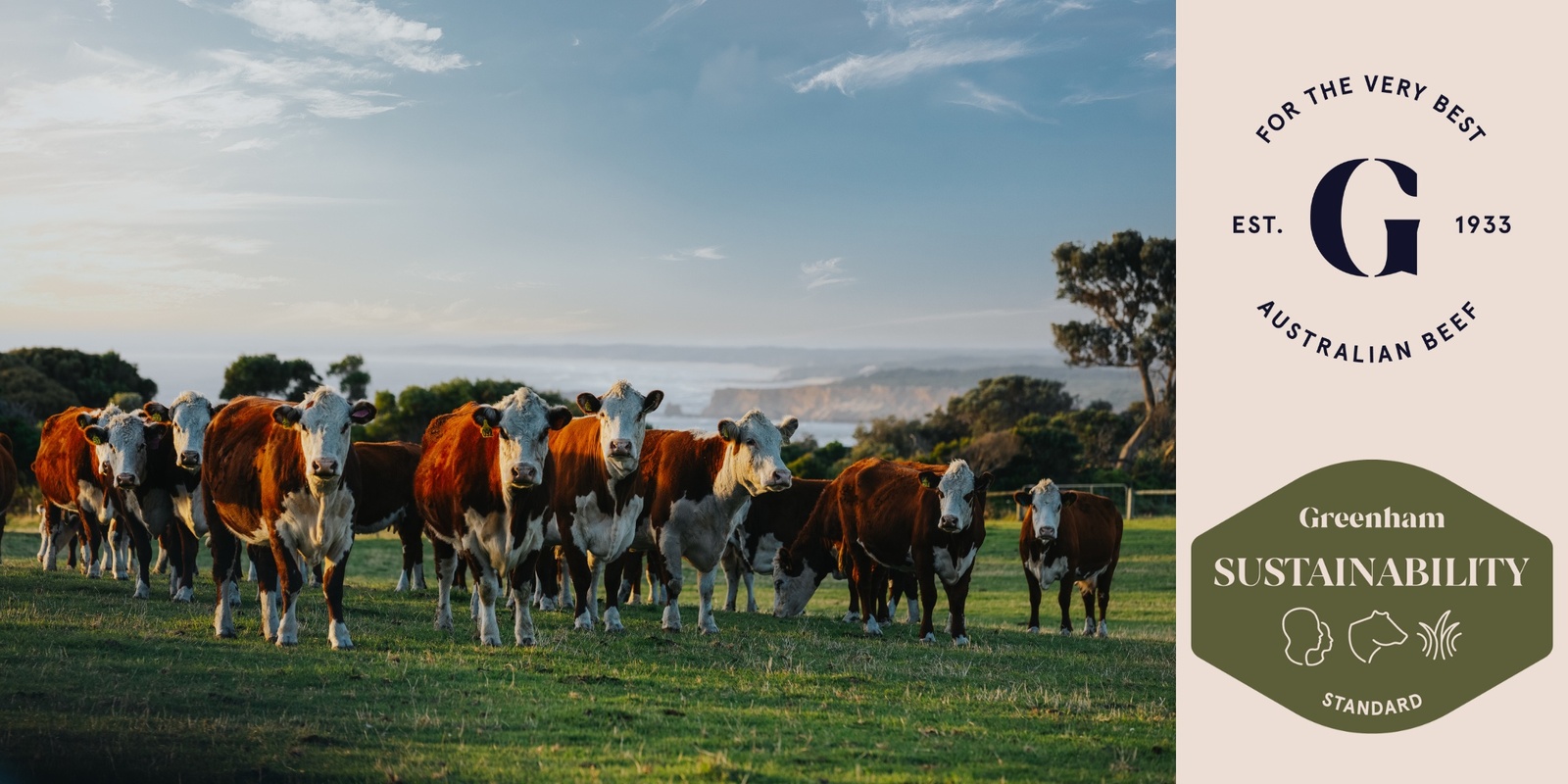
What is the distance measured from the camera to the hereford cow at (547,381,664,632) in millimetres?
13875

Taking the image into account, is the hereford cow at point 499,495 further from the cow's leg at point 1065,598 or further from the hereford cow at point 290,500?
the cow's leg at point 1065,598

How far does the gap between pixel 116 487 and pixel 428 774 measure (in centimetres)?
1005

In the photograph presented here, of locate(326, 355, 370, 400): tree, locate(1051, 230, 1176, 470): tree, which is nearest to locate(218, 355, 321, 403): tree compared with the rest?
locate(326, 355, 370, 400): tree

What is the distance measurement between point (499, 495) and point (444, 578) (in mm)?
1907

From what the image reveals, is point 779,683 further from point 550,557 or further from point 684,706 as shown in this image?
point 550,557

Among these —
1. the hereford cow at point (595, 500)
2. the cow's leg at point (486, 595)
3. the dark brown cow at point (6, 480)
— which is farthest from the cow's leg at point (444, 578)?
the dark brown cow at point (6, 480)

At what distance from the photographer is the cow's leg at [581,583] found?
1420 centimetres

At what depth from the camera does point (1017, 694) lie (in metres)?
10.8

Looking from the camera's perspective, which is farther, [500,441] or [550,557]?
[550,557]

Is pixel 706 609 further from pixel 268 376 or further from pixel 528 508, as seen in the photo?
pixel 268 376

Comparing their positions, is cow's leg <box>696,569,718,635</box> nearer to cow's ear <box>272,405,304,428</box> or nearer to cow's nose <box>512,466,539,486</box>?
cow's nose <box>512,466,539,486</box>

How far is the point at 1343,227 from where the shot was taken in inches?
362

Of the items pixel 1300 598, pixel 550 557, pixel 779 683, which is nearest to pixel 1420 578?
pixel 1300 598

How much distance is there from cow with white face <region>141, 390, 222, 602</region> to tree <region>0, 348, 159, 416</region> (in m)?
44.7
